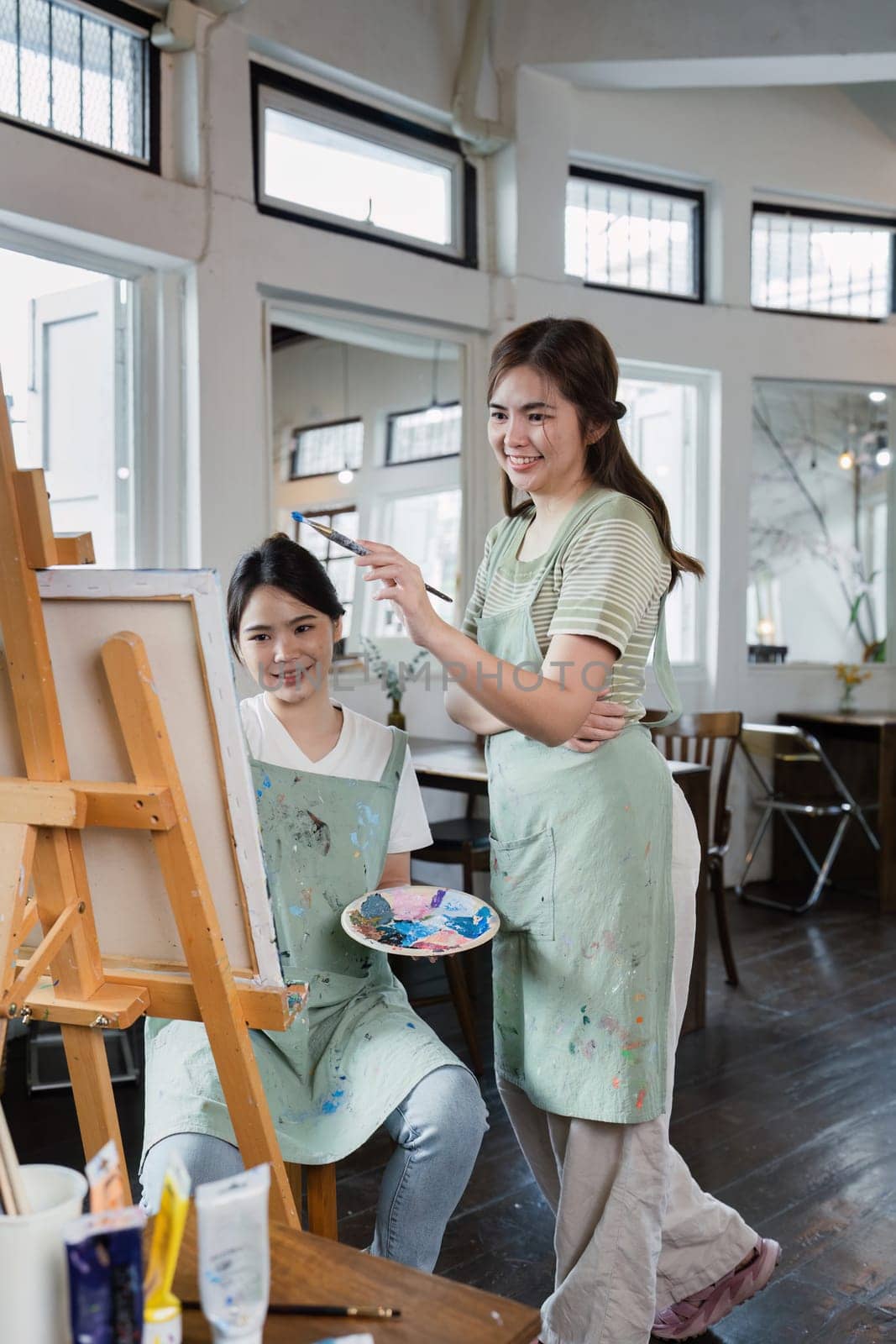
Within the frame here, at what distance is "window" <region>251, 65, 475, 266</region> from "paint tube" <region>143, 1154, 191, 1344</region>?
11.7 feet

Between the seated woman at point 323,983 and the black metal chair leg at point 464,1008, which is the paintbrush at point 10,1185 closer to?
the seated woman at point 323,983

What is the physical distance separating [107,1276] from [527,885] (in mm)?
992

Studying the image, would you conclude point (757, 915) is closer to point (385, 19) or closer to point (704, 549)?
point (704, 549)

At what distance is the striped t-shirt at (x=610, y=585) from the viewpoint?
158 centimetres

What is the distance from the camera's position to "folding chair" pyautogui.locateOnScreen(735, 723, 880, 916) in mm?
4871

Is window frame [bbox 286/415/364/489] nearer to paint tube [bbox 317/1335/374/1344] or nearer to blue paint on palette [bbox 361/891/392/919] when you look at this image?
blue paint on palette [bbox 361/891/392/919]

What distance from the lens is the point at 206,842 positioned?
4.30 feet

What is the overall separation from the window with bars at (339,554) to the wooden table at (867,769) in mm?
2215

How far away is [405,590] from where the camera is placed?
147cm

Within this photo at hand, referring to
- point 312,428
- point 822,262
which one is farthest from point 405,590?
point 822,262

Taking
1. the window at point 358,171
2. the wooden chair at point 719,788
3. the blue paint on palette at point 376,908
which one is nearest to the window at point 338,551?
the window at point 358,171

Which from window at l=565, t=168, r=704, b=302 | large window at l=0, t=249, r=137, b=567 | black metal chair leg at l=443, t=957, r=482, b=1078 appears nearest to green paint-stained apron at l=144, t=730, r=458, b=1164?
black metal chair leg at l=443, t=957, r=482, b=1078

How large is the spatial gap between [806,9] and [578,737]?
398 centimetres

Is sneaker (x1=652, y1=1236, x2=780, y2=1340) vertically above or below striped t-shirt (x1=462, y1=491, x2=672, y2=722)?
below
